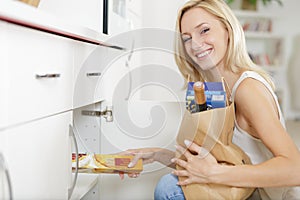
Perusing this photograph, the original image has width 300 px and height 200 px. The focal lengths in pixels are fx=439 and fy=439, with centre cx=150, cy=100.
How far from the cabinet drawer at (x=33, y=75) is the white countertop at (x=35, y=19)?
0.6 inches

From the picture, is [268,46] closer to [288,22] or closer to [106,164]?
[288,22]

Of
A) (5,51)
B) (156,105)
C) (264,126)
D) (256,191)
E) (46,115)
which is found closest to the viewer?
(5,51)

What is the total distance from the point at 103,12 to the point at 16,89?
94 centimetres

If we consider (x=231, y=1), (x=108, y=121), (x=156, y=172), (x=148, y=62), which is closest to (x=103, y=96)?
(x=108, y=121)

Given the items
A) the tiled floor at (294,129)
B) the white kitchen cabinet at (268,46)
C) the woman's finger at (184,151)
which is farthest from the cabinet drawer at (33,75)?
the white kitchen cabinet at (268,46)

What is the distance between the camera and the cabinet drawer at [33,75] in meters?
0.78

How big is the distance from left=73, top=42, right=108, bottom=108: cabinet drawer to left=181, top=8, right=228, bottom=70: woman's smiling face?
302mm

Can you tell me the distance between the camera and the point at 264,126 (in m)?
1.12

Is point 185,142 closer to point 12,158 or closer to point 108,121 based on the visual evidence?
point 108,121

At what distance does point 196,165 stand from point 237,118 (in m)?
0.21

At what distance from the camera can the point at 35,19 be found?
33.6 inches

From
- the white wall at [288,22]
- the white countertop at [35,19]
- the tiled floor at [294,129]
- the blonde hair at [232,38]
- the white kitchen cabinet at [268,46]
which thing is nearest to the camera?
the white countertop at [35,19]

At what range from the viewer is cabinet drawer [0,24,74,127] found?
0.78m

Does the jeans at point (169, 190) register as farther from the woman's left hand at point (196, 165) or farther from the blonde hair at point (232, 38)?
the blonde hair at point (232, 38)
